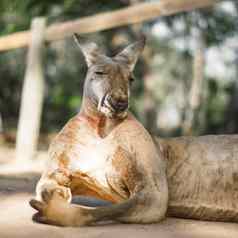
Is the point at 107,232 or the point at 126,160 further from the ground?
the point at 126,160

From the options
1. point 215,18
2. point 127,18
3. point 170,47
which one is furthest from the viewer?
point 170,47

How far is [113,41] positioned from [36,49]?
885 cm

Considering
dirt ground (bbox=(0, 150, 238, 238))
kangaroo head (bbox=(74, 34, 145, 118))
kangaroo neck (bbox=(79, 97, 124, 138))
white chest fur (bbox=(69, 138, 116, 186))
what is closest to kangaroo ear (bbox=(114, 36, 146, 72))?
kangaroo head (bbox=(74, 34, 145, 118))

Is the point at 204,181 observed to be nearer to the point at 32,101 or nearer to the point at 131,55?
the point at 131,55

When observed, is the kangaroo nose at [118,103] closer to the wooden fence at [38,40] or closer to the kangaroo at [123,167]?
the kangaroo at [123,167]

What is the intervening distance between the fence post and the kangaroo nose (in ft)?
14.1

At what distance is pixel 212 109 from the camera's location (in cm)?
2200

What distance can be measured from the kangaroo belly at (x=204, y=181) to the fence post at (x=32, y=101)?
13.2 ft

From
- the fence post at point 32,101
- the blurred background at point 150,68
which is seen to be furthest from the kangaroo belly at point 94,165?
the blurred background at point 150,68

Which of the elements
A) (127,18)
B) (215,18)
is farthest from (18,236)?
(215,18)

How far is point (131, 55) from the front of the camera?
3.38 meters

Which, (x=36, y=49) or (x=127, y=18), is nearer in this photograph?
(x=127, y=18)

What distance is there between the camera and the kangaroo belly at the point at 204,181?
10.7ft

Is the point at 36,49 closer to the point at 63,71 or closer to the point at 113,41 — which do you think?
the point at 113,41
